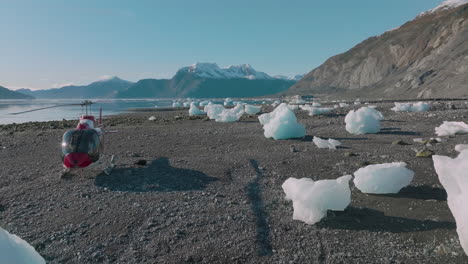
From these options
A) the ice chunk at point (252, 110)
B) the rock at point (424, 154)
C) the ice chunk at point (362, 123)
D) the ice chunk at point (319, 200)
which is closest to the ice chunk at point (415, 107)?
the ice chunk at point (252, 110)

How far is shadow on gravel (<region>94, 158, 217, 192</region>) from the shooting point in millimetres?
8355

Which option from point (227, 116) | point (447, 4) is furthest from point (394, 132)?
point (447, 4)

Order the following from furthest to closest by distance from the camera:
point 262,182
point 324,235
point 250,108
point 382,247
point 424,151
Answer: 1. point 250,108
2. point 424,151
3. point 262,182
4. point 324,235
5. point 382,247

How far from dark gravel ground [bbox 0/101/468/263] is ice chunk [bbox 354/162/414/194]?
0.56 ft

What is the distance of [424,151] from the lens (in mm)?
10273

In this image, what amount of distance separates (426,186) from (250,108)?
2339cm

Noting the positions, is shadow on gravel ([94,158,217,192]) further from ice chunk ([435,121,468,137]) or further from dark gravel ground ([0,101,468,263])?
ice chunk ([435,121,468,137])

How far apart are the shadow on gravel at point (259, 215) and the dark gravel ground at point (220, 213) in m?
0.02

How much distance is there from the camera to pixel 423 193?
7309 mm

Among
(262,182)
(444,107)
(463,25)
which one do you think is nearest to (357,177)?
(262,182)

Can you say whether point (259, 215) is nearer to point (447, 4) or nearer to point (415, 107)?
point (415, 107)

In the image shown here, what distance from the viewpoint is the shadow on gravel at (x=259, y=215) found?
214 inches

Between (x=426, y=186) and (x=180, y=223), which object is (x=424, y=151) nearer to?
(x=426, y=186)

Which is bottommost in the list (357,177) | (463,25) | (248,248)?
(248,248)
